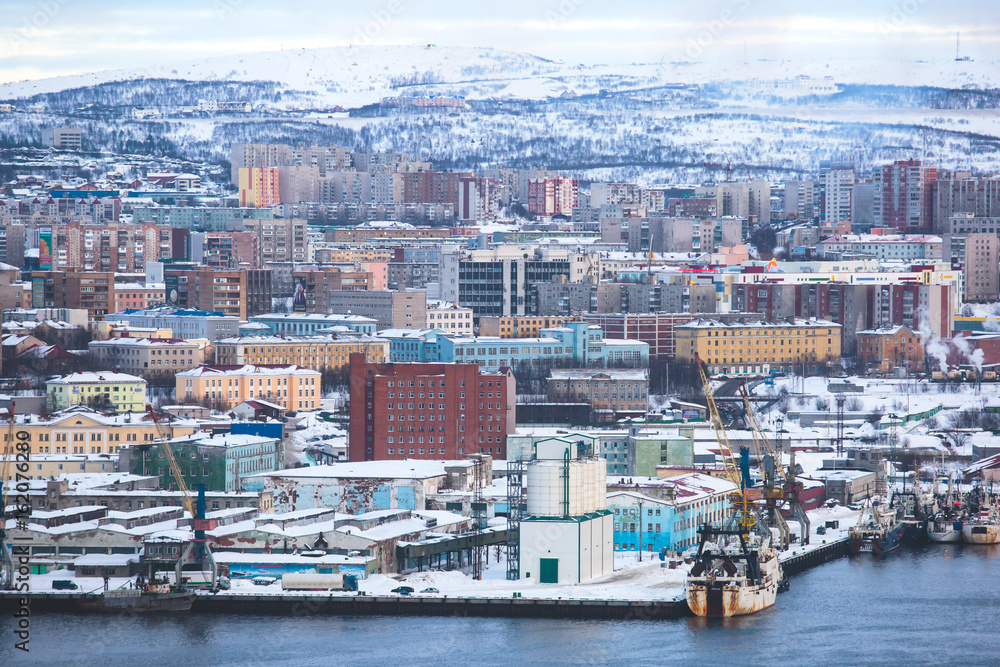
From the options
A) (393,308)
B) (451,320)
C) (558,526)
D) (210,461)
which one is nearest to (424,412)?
(210,461)

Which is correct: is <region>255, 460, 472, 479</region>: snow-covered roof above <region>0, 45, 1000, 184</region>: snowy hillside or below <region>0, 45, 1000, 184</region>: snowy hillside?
below

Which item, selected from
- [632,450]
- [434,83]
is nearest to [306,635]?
[632,450]

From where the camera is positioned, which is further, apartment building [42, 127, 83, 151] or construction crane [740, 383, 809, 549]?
apartment building [42, 127, 83, 151]

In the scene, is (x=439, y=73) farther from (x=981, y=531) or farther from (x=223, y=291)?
(x=981, y=531)

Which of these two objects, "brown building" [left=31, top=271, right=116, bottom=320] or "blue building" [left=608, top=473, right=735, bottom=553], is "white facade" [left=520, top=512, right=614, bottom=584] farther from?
"brown building" [left=31, top=271, right=116, bottom=320]

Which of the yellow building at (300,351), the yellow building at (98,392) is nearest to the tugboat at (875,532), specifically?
the yellow building at (98,392)

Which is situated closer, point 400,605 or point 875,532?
point 400,605

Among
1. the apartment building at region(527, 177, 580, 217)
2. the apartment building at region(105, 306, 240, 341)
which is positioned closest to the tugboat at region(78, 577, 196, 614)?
the apartment building at region(105, 306, 240, 341)
